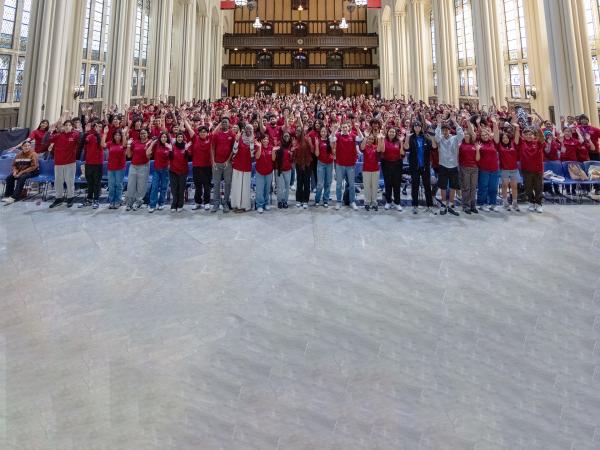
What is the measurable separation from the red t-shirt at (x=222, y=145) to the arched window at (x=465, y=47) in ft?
69.5

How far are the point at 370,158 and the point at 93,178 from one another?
5.54 meters

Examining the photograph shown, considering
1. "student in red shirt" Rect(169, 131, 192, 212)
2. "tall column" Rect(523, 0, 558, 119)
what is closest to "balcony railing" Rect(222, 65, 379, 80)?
"tall column" Rect(523, 0, 558, 119)

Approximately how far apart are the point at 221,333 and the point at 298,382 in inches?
35.3

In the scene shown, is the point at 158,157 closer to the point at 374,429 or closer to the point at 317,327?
the point at 317,327

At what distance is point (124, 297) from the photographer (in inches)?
147

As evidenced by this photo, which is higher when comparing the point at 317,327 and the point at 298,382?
the point at 317,327

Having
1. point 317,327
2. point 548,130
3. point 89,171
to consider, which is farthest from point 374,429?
point 548,130

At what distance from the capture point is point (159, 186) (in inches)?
284

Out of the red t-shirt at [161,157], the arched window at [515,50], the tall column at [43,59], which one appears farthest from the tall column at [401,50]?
the red t-shirt at [161,157]

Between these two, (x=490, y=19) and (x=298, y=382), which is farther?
(x=490, y=19)

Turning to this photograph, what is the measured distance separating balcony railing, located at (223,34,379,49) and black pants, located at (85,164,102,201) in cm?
3823

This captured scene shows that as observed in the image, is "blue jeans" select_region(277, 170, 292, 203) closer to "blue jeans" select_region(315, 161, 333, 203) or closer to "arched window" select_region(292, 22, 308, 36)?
"blue jeans" select_region(315, 161, 333, 203)

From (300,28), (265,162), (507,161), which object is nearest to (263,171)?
(265,162)

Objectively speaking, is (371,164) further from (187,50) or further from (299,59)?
(299,59)
